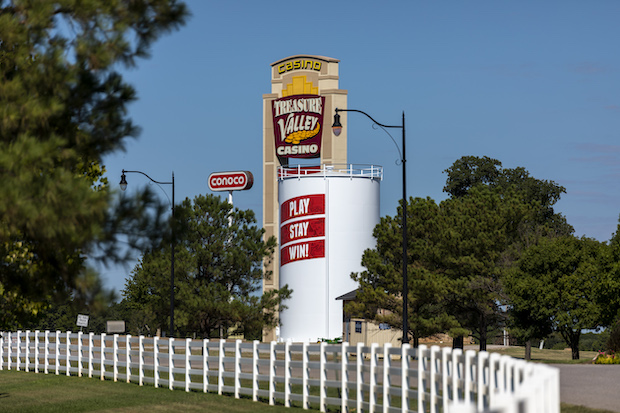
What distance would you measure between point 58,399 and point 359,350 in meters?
8.82

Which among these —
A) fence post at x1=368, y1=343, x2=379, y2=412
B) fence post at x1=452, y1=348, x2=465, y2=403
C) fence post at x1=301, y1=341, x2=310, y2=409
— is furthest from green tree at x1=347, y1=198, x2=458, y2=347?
fence post at x1=452, y1=348, x2=465, y2=403

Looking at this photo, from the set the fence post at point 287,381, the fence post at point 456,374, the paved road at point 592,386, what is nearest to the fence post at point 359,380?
the fence post at point 287,381

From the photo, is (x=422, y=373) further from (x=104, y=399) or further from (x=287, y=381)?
(x=104, y=399)

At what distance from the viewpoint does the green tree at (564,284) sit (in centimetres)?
4397

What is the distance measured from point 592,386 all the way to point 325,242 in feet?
150

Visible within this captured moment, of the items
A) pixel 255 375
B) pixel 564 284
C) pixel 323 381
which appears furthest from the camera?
pixel 564 284

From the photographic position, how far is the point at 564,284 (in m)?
44.8

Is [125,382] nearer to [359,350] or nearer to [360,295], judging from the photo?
[359,350]

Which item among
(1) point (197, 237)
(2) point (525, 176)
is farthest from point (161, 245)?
(2) point (525, 176)

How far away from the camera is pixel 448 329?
5050 centimetres

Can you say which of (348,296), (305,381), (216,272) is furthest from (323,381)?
(348,296)

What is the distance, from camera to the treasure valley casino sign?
8456 centimetres

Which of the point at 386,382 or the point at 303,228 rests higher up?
the point at 303,228

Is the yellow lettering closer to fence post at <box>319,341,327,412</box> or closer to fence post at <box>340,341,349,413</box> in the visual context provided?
fence post at <box>319,341,327,412</box>
